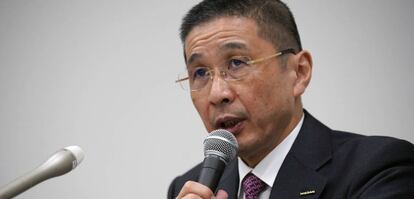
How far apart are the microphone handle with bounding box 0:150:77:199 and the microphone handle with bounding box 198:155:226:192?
377 mm

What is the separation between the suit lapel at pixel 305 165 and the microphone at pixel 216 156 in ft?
1.16

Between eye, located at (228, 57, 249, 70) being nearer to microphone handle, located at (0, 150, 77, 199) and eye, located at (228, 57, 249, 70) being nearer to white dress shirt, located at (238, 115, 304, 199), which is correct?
white dress shirt, located at (238, 115, 304, 199)

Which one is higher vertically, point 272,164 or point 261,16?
point 261,16

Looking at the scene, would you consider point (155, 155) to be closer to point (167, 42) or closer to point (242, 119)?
point (167, 42)

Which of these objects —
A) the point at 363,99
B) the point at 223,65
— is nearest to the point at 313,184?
the point at 223,65

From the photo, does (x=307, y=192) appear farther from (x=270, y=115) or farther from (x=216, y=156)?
(x=216, y=156)

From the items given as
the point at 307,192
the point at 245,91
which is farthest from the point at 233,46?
the point at 307,192

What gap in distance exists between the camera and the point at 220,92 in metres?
1.84

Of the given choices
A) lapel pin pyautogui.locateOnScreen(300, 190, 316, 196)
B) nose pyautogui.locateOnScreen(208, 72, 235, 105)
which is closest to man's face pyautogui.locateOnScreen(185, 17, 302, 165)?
nose pyautogui.locateOnScreen(208, 72, 235, 105)

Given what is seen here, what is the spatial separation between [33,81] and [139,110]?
2.80 feet

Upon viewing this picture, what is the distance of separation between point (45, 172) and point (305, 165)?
1.06 m

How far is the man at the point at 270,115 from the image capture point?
1.76 metres

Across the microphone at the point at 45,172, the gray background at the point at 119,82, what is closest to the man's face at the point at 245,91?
the microphone at the point at 45,172

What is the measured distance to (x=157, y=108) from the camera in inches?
128
